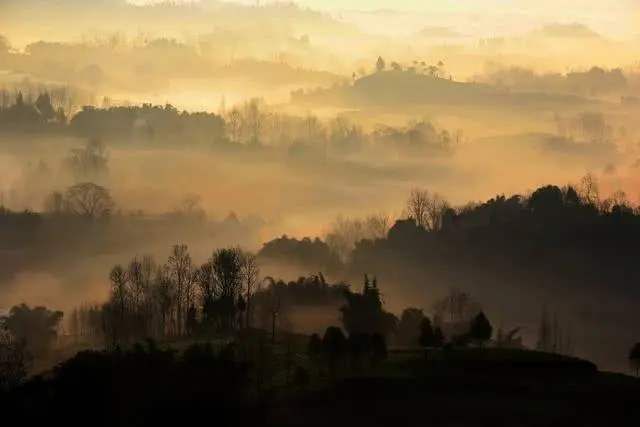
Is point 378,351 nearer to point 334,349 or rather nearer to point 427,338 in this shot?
point 334,349

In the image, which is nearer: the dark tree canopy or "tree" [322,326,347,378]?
"tree" [322,326,347,378]

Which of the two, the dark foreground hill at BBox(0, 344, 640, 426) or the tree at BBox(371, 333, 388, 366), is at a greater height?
the tree at BBox(371, 333, 388, 366)

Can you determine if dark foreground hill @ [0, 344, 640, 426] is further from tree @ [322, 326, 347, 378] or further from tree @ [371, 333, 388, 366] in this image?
tree @ [371, 333, 388, 366]

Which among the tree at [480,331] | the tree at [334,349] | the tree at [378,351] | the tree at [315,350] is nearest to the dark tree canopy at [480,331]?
the tree at [480,331]

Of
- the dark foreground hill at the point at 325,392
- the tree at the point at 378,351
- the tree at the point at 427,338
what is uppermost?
the tree at the point at 427,338

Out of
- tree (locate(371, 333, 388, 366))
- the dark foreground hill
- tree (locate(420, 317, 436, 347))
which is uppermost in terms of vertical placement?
tree (locate(420, 317, 436, 347))

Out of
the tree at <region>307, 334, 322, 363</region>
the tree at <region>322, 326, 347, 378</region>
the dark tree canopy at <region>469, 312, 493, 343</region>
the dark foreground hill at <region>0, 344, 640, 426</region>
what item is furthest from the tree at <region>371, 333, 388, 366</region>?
the dark tree canopy at <region>469, 312, 493, 343</region>

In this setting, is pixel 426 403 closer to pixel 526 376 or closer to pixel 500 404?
pixel 500 404

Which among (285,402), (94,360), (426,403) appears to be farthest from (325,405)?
(94,360)

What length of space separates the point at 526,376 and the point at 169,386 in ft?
200

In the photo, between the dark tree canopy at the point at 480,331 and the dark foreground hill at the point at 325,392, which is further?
the dark tree canopy at the point at 480,331

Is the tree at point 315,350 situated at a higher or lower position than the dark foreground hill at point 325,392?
higher

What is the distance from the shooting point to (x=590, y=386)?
160375 mm

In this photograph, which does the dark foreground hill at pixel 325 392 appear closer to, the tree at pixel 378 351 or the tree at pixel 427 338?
the tree at pixel 378 351
